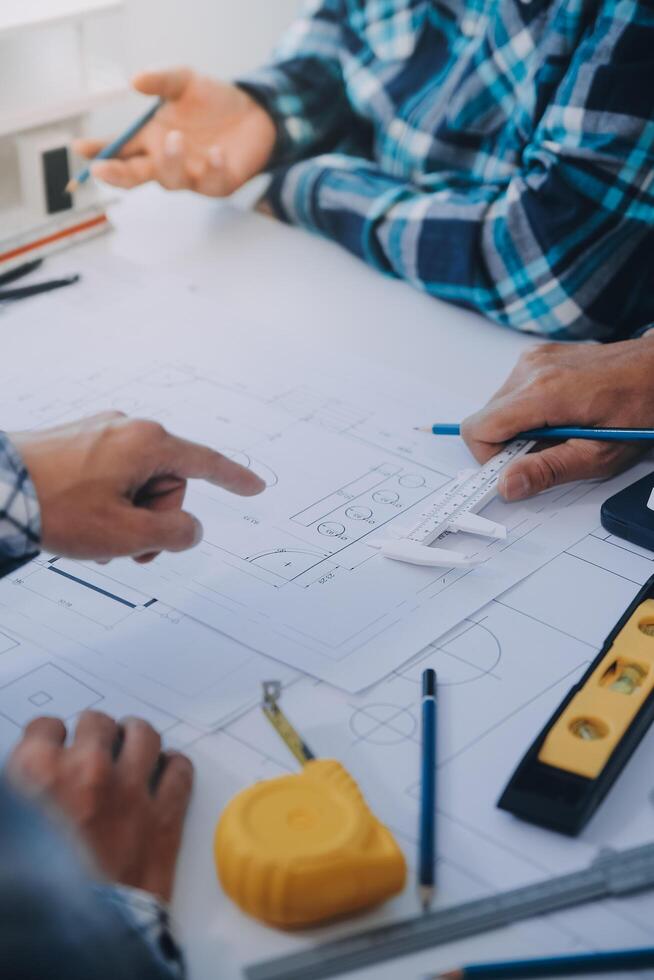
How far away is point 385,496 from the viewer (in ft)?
3.14

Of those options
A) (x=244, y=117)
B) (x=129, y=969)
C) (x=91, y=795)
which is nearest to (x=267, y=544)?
(x=91, y=795)

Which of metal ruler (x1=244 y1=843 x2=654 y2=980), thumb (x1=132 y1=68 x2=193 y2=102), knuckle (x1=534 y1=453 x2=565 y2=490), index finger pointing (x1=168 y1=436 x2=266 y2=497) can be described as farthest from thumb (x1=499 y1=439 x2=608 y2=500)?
thumb (x1=132 y1=68 x2=193 y2=102)

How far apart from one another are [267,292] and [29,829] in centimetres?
94

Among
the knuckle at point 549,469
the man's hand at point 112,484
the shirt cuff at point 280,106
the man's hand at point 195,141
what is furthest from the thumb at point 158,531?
the shirt cuff at point 280,106

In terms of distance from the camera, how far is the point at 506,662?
771mm

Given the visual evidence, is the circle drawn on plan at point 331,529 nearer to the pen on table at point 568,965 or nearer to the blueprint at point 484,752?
the blueprint at point 484,752

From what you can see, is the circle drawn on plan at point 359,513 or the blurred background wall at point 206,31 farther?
the blurred background wall at point 206,31

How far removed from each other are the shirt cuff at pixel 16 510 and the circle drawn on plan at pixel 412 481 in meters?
0.36

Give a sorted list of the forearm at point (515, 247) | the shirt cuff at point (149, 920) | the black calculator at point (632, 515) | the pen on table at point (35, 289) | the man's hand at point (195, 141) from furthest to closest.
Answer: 1. the man's hand at point (195, 141)
2. the pen on table at point (35, 289)
3. the forearm at point (515, 247)
4. the black calculator at point (632, 515)
5. the shirt cuff at point (149, 920)

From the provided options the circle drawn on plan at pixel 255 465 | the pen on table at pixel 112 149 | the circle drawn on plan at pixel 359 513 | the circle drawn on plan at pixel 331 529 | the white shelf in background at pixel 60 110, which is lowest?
the circle drawn on plan at pixel 331 529

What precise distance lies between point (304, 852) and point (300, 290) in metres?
0.86

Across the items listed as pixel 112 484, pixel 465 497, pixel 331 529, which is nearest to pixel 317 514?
pixel 331 529

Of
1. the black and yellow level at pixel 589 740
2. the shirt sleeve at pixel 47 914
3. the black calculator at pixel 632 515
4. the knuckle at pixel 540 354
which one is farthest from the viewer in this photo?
the knuckle at pixel 540 354

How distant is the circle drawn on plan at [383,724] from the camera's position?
2.33ft
